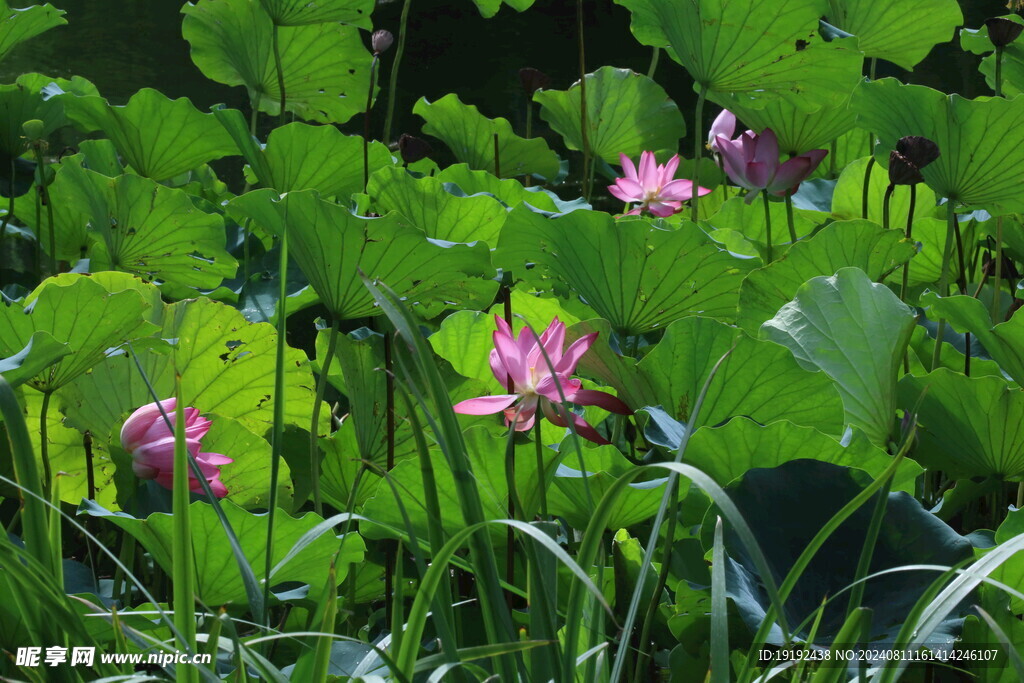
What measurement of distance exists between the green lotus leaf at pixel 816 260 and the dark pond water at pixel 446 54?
2.36 metres

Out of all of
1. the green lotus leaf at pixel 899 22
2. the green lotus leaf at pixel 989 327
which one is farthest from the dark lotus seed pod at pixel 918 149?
the green lotus leaf at pixel 899 22

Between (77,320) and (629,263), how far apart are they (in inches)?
15.2

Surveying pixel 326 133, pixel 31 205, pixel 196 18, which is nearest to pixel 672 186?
pixel 326 133

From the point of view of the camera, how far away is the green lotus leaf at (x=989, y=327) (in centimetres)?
63

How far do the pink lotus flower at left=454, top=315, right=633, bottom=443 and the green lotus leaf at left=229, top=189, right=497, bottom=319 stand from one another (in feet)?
0.41

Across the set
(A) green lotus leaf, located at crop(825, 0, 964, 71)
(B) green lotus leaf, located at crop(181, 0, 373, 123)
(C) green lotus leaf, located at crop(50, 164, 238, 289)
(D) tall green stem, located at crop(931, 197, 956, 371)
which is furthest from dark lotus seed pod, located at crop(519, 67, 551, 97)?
(D) tall green stem, located at crop(931, 197, 956, 371)

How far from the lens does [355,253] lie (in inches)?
24.6

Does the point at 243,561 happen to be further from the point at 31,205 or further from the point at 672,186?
the point at 31,205

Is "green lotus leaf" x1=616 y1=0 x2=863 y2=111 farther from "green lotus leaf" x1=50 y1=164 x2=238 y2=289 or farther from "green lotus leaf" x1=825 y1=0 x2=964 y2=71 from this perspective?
"green lotus leaf" x1=50 y1=164 x2=238 y2=289

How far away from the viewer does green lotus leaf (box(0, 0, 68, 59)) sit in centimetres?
106

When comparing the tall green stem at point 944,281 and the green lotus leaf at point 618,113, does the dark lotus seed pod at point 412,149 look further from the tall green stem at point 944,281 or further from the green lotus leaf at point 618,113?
the tall green stem at point 944,281

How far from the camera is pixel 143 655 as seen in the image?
17.2 inches

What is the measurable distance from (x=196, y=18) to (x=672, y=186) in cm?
63

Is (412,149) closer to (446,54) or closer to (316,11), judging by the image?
(316,11)
